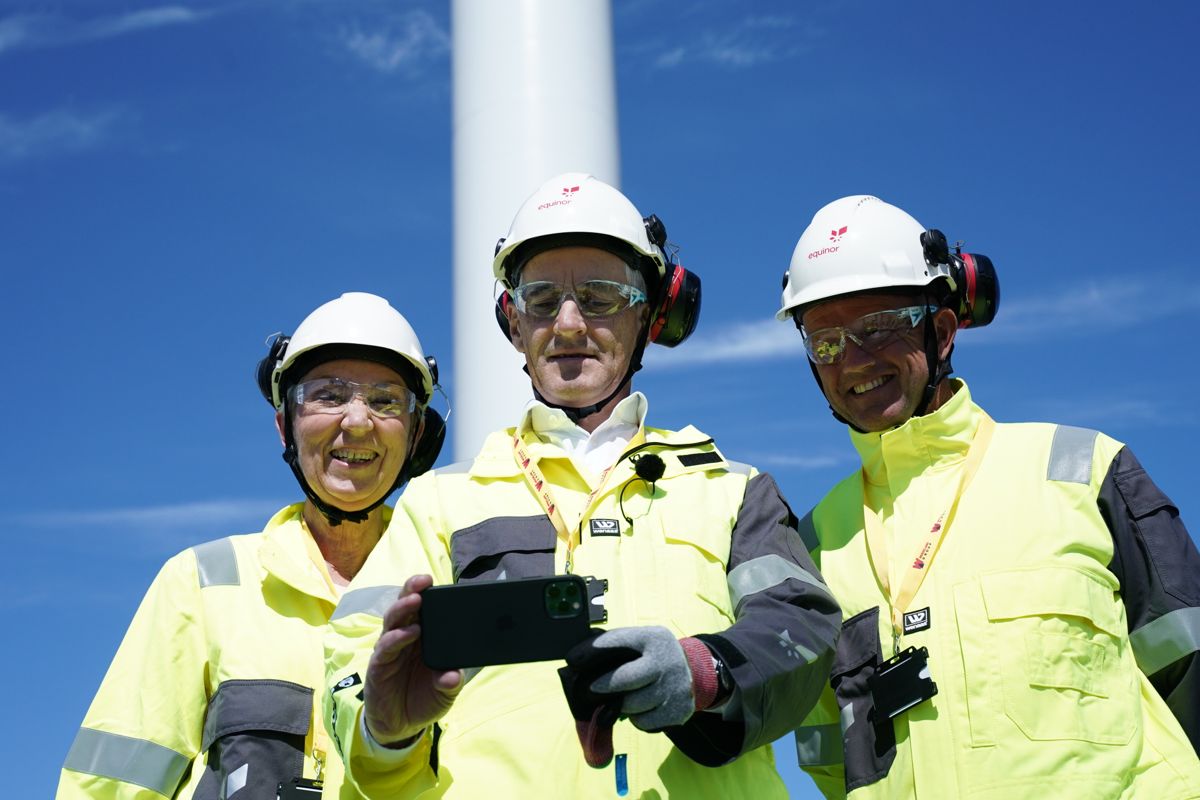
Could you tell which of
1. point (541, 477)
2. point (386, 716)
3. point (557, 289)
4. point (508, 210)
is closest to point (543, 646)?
point (386, 716)

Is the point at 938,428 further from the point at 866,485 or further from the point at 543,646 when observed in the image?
the point at 543,646

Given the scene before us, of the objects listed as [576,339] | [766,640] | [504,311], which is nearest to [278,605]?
[504,311]

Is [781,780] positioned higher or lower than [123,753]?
lower

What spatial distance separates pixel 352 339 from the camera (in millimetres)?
5219

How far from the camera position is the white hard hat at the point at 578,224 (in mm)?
4156

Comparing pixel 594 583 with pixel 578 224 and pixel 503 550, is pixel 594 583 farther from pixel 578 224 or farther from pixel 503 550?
pixel 578 224

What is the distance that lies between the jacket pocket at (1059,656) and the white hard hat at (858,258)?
4.06 ft

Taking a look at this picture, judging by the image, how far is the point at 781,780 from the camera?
3.49 m

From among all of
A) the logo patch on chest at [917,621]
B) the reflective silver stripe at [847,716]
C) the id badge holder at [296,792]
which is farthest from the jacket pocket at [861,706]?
the id badge holder at [296,792]

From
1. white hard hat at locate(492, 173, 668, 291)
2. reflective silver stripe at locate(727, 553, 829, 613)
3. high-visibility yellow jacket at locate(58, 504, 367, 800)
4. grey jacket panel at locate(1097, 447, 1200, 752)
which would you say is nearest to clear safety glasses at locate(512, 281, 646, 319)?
white hard hat at locate(492, 173, 668, 291)

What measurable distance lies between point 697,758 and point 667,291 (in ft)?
6.44

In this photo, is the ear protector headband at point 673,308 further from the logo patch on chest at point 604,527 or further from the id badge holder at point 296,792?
the id badge holder at point 296,792

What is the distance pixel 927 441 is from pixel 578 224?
1.53 meters

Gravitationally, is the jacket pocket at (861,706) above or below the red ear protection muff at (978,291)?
below
